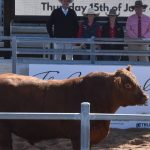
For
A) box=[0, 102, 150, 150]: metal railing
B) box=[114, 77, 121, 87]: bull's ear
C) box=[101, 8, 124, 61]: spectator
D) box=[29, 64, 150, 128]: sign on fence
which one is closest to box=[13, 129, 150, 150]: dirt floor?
box=[29, 64, 150, 128]: sign on fence

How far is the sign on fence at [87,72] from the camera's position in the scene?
11773 millimetres

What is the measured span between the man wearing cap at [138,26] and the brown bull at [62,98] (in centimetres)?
468

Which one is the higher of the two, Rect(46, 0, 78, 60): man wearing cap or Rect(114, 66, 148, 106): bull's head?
Rect(46, 0, 78, 60): man wearing cap

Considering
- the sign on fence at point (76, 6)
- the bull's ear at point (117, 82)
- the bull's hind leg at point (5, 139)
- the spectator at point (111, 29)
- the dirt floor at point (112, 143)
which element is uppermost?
the sign on fence at point (76, 6)

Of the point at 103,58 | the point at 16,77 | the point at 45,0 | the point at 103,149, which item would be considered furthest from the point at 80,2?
the point at 16,77

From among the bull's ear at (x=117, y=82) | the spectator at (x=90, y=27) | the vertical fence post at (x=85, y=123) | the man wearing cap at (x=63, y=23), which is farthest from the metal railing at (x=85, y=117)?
the man wearing cap at (x=63, y=23)

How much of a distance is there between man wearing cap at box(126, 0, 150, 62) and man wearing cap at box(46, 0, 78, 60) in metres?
1.13

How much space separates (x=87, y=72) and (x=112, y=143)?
6.05ft

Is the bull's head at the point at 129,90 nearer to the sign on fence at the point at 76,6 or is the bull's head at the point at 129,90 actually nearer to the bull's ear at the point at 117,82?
the bull's ear at the point at 117,82

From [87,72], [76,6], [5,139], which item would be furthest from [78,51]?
[5,139]

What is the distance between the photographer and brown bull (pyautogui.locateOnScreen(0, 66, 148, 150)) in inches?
298

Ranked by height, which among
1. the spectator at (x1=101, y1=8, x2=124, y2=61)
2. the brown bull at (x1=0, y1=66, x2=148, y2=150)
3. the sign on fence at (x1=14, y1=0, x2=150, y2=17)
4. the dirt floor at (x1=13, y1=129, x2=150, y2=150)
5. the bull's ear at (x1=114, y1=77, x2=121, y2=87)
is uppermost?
the sign on fence at (x1=14, y1=0, x2=150, y2=17)

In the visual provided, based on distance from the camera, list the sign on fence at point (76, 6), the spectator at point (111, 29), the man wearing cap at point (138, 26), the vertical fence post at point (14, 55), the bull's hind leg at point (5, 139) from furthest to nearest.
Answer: the sign on fence at point (76, 6) < the spectator at point (111, 29) < the man wearing cap at point (138, 26) < the vertical fence post at point (14, 55) < the bull's hind leg at point (5, 139)

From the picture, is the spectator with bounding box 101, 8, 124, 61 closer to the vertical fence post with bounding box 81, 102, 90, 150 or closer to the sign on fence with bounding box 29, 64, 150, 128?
the sign on fence with bounding box 29, 64, 150, 128
